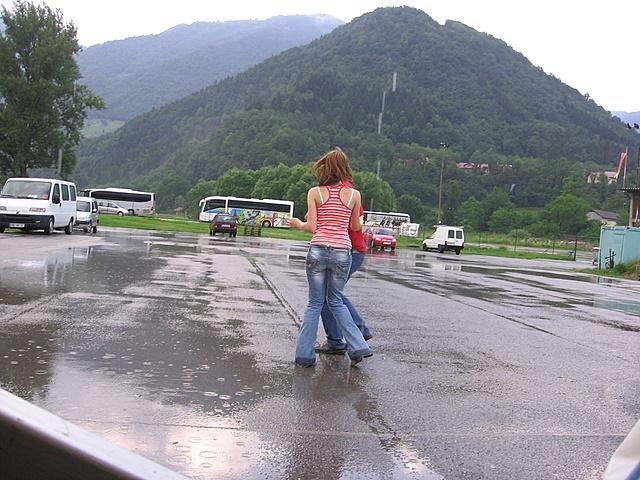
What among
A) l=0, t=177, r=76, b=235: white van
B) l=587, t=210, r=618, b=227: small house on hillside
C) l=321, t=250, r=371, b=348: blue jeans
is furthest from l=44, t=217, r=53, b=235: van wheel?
l=587, t=210, r=618, b=227: small house on hillside

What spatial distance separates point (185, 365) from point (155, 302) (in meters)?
3.93

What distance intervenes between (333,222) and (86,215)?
28.9 metres

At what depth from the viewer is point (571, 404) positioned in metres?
5.43

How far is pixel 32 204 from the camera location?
2450cm

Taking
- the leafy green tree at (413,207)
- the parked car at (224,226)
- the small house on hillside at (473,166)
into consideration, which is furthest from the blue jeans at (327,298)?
the small house on hillside at (473,166)

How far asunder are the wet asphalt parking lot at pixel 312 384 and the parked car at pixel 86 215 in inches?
873

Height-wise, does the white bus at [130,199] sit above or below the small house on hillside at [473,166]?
below

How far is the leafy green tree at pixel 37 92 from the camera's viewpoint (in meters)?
50.9

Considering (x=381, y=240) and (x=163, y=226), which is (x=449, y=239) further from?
(x=163, y=226)

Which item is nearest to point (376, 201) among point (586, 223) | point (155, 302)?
point (586, 223)

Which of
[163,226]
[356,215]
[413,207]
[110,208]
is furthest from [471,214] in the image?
[356,215]

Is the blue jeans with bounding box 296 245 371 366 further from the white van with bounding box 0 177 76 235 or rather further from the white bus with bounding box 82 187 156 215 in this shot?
the white bus with bounding box 82 187 156 215

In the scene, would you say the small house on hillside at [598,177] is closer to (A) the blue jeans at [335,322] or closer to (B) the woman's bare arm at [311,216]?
(A) the blue jeans at [335,322]

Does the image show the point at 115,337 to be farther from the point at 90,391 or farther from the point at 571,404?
the point at 571,404
